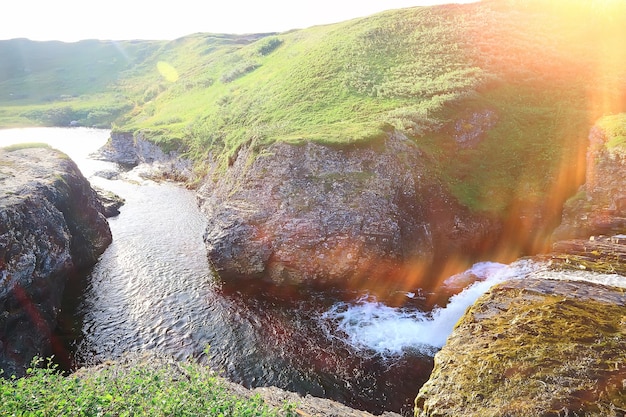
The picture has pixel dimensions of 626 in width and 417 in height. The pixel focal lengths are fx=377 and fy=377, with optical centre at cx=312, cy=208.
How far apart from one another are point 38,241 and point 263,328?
19.1m

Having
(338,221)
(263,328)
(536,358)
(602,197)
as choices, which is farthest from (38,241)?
(602,197)

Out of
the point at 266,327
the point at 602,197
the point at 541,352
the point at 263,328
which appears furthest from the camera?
the point at 602,197

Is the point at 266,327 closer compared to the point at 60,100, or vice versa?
the point at 266,327

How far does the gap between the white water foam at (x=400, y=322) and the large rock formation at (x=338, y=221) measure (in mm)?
3500

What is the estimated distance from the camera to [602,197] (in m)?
36.0

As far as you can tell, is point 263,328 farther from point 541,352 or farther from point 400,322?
point 541,352

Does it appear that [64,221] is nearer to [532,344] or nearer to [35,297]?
[35,297]

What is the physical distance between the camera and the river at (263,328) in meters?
23.6

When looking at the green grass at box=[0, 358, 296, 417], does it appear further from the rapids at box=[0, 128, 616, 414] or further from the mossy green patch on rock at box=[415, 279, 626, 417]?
the rapids at box=[0, 128, 616, 414]

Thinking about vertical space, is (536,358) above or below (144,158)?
above

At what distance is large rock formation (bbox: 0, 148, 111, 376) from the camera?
2453 centimetres

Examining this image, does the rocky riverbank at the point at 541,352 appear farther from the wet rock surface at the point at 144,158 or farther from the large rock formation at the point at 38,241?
the wet rock surface at the point at 144,158

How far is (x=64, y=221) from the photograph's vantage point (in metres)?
34.9

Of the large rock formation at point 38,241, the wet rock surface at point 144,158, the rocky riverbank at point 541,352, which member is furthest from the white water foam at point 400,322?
the wet rock surface at point 144,158
